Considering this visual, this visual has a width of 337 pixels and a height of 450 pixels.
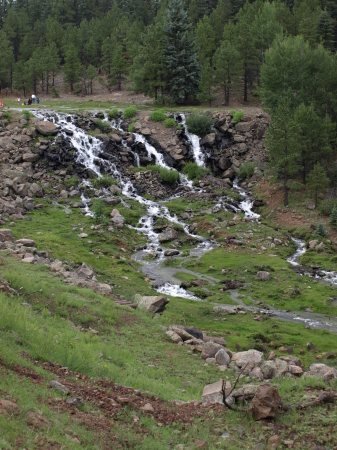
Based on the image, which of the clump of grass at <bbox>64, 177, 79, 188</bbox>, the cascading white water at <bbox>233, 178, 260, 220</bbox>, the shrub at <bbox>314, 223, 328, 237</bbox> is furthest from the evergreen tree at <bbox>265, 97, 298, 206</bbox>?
the clump of grass at <bbox>64, 177, 79, 188</bbox>

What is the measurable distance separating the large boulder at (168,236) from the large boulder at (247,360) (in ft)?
63.3

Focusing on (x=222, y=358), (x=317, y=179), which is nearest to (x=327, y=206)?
(x=317, y=179)

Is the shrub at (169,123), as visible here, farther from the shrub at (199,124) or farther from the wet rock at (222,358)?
the wet rock at (222,358)

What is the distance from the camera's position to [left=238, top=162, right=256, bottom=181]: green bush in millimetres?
45000

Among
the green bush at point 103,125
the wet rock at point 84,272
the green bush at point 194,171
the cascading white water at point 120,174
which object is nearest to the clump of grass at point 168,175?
the green bush at point 194,171

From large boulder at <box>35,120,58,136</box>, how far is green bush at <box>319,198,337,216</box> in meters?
26.5

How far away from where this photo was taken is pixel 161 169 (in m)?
44.5

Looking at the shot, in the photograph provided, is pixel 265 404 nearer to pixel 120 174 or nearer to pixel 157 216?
pixel 157 216

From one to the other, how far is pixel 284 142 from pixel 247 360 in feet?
89.9

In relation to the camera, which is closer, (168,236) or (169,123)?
(168,236)

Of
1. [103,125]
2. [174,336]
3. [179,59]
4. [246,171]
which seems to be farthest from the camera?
[179,59]

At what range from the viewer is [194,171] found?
45.6 metres

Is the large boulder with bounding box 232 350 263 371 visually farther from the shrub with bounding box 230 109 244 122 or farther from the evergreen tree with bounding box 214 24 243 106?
the evergreen tree with bounding box 214 24 243 106

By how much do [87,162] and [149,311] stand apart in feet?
91.2
